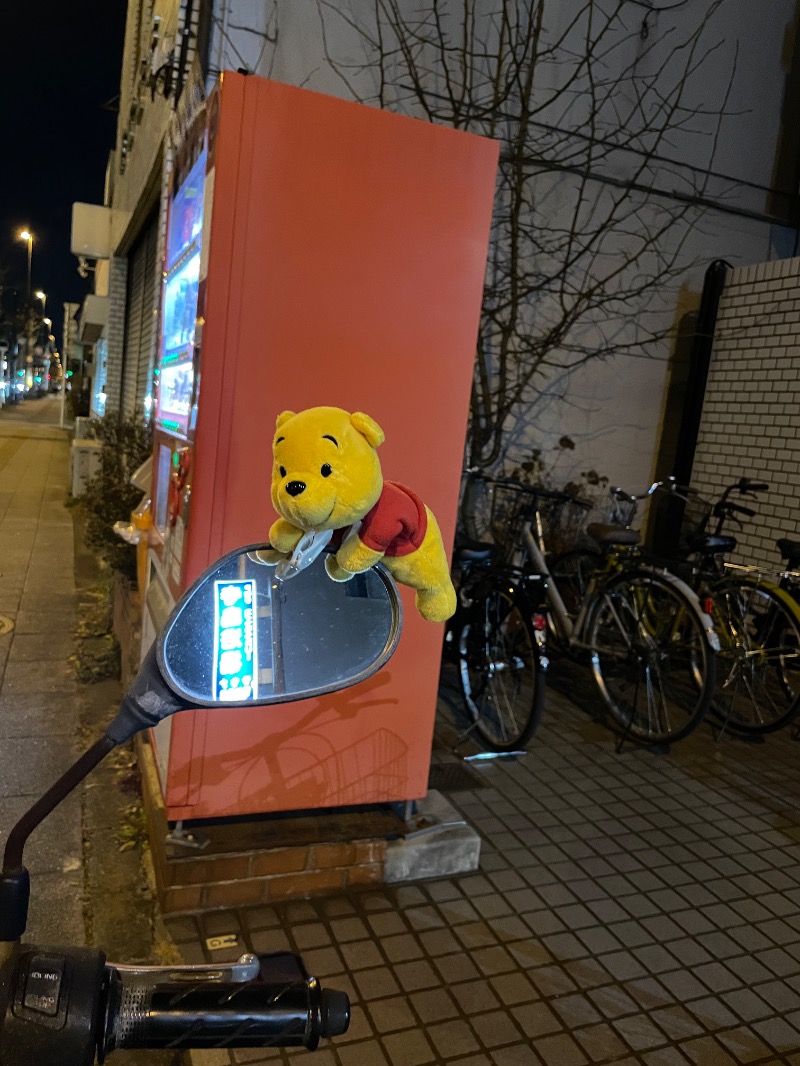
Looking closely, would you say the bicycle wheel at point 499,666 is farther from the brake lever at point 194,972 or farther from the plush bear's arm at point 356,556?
the brake lever at point 194,972

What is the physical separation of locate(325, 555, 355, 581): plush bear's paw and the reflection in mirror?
0.09 feet

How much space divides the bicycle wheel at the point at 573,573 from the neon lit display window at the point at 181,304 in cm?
342

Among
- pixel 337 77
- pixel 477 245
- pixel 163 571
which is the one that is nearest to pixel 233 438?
pixel 163 571

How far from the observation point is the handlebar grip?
3.80 feet

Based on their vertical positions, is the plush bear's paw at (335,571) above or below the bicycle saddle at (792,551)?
above

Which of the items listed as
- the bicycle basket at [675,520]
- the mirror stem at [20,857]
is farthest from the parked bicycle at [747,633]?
the mirror stem at [20,857]

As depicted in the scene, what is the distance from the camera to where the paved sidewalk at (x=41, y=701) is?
328cm

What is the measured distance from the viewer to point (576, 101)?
23.0ft

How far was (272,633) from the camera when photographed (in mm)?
1586

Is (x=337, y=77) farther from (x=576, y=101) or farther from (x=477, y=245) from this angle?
(x=477, y=245)

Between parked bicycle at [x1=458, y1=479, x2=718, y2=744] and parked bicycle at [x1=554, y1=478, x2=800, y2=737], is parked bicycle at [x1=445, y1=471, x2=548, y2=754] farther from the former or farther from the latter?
parked bicycle at [x1=554, y1=478, x2=800, y2=737]

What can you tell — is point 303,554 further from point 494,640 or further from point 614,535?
point 614,535

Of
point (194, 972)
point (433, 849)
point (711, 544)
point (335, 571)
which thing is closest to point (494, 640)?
point (433, 849)

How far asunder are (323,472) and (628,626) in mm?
4421
